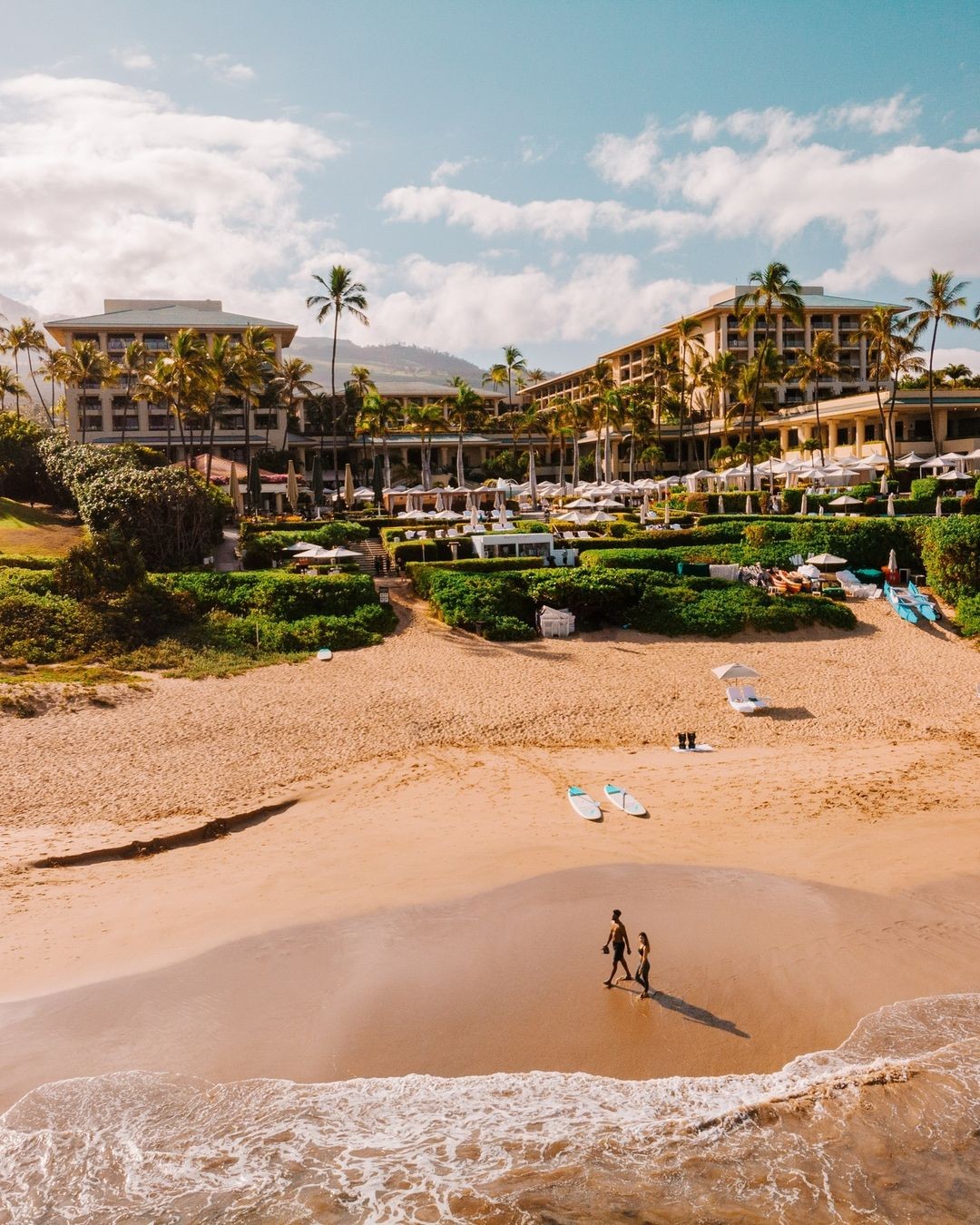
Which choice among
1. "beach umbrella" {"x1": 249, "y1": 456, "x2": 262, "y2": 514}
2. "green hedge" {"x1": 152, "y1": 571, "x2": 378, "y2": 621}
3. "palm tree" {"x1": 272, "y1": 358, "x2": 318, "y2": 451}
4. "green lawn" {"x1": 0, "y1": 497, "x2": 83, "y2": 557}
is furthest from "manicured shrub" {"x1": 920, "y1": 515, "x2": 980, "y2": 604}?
"palm tree" {"x1": 272, "y1": 358, "x2": 318, "y2": 451}

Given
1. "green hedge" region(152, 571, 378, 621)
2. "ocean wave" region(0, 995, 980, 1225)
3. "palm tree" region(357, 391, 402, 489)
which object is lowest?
"ocean wave" region(0, 995, 980, 1225)

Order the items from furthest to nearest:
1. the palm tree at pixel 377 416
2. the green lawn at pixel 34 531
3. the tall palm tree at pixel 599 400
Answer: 1. the tall palm tree at pixel 599 400
2. the palm tree at pixel 377 416
3. the green lawn at pixel 34 531

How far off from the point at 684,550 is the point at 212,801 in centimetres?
2579

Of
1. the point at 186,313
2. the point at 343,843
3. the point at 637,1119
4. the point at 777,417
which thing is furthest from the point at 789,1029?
the point at 186,313

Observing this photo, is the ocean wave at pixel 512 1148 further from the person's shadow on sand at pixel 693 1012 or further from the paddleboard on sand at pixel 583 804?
the paddleboard on sand at pixel 583 804

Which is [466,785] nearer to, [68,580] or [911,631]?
[68,580]

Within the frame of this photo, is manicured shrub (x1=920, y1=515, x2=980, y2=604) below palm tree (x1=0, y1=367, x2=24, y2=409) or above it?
below

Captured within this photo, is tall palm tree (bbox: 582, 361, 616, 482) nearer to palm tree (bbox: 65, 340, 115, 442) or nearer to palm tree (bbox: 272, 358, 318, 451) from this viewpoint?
palm tree (bbox: 272, 358, 318, 451)

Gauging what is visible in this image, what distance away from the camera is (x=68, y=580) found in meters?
30.3

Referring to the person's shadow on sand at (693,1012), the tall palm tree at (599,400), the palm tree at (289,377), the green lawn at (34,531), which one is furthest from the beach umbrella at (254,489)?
the person's shadow on sand at (693,1012)

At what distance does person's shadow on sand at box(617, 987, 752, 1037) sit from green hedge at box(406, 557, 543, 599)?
82.3ft

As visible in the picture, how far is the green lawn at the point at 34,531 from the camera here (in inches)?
1492

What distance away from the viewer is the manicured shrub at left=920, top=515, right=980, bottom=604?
35406 millimetres

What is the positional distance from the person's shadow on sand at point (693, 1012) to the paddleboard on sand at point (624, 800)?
6.09m
